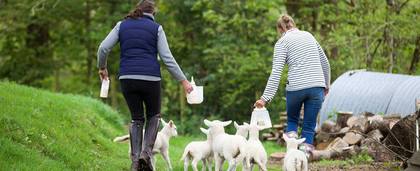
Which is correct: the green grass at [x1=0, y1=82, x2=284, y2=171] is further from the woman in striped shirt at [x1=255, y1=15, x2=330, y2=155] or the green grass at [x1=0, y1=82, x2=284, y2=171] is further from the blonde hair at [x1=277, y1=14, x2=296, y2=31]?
the blonde hair at [x1=277, y1=14, x2=296, y2=31]

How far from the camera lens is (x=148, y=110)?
26.2 feet

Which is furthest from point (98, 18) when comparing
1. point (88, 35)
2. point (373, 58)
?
point (373, 58)

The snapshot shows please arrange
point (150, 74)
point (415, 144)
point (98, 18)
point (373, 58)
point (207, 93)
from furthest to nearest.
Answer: point (98, 18), point (207, 93), point (373, 58), point (415, 144), point (150, 74)

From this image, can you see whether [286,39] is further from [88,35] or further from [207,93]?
[88,35]

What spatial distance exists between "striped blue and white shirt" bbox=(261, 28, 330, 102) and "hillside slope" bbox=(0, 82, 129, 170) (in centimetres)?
219

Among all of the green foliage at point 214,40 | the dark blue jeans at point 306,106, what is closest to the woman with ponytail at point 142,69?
the dark blue jeans at point 306,106

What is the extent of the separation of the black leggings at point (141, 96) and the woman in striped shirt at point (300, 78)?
119cm

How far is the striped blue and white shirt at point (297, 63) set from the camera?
26.7ft

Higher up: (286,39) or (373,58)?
(286,39)

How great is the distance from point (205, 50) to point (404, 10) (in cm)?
622

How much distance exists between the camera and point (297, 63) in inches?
323

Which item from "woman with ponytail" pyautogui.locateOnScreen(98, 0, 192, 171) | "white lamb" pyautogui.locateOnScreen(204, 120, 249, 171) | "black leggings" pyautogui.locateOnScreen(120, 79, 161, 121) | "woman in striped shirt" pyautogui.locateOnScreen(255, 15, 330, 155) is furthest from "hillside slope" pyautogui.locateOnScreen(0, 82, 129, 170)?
"woman in striped shirt" pyautogui.locateOnScreen(255, 15, 330, 155)

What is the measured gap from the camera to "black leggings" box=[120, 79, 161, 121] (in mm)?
7707

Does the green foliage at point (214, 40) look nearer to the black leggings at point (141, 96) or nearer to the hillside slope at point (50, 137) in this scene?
the hillside slope at point (50, 137)
